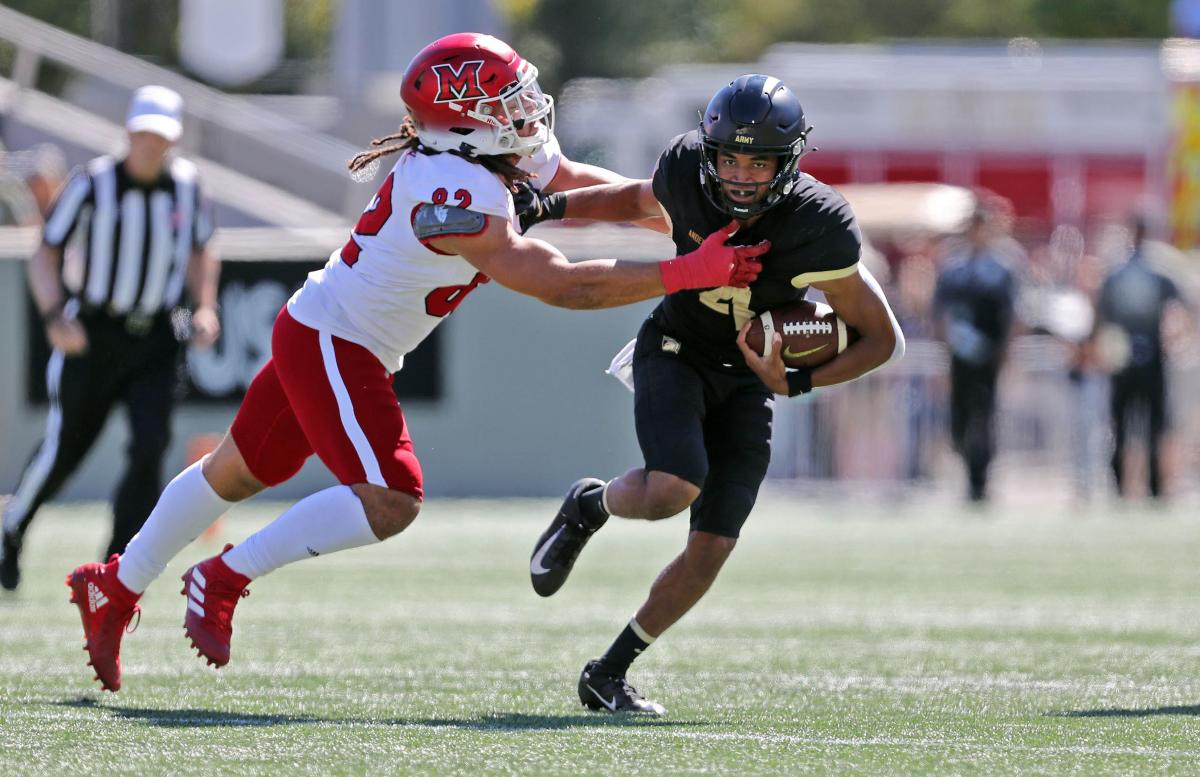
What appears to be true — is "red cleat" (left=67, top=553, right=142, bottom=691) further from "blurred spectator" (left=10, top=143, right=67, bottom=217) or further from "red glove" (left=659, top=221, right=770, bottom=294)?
"blurred spectator" (left=10, top=143, right=67, bottom=217)

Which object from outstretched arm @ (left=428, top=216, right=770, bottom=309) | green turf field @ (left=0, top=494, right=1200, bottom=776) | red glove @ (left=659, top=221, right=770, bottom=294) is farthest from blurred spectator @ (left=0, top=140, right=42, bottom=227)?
red glove @ (left=659, top=221, right=770, bottom=294)

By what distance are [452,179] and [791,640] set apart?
8.12 ft

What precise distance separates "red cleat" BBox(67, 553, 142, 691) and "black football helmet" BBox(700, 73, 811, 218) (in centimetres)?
180

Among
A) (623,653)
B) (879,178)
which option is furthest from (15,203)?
(879,178)

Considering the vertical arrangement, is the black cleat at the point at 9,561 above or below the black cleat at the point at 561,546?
below

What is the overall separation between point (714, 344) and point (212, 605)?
1.40 m

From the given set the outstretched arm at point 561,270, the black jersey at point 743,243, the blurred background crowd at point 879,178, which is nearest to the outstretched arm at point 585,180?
the black jersey at point 743,243

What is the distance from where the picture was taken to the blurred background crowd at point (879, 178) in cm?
1359

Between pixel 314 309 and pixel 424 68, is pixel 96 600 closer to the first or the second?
pixel 314 309

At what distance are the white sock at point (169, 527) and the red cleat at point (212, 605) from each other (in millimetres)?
214

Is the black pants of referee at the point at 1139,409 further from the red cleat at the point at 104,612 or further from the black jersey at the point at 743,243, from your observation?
the red cleat at the point at 104,612

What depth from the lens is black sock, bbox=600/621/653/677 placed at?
516 centimetres

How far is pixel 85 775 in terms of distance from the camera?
4027mm

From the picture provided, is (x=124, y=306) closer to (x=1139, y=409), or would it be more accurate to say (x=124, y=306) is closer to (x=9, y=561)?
(x=9, y=561)
